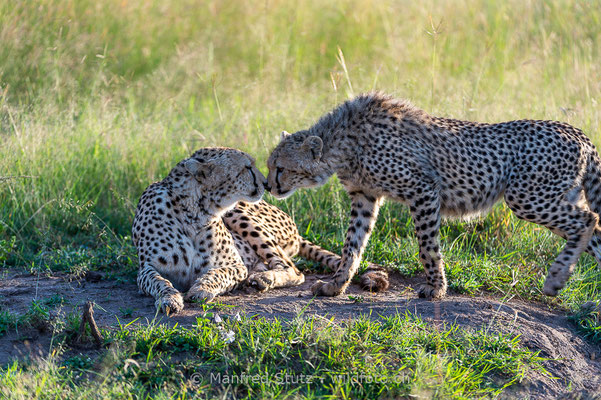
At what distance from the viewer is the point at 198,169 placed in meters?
4.59

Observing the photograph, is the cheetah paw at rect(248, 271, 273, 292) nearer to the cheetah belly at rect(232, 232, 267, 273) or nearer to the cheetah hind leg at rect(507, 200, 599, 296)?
the cheetah belly at rect(232, 232, 267, 273)

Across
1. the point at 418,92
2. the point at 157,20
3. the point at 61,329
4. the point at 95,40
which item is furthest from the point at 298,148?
the point at 157,20

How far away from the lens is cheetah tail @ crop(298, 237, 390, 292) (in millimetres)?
4672

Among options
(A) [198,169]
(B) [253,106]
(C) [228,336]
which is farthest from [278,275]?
(B) [253,106]

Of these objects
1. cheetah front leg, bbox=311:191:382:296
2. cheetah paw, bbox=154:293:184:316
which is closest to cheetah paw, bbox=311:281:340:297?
cheetah front leg, bbox=311:191:382:296

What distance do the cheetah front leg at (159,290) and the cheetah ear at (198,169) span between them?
62cm

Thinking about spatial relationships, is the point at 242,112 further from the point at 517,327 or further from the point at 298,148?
the point at 517,327

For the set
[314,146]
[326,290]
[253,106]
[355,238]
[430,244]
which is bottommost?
[326,290]

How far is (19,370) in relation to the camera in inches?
129

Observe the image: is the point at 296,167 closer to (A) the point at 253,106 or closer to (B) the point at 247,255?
(B) the point at 247,255

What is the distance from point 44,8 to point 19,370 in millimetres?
5467

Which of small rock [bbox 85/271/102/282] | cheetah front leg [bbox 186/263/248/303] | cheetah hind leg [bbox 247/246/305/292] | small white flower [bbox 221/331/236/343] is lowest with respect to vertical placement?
small rock [bbox 85/271/102/282]

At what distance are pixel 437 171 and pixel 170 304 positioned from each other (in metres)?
1.83

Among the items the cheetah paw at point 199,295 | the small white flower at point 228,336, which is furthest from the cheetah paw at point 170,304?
the small white flower at point 228,336
